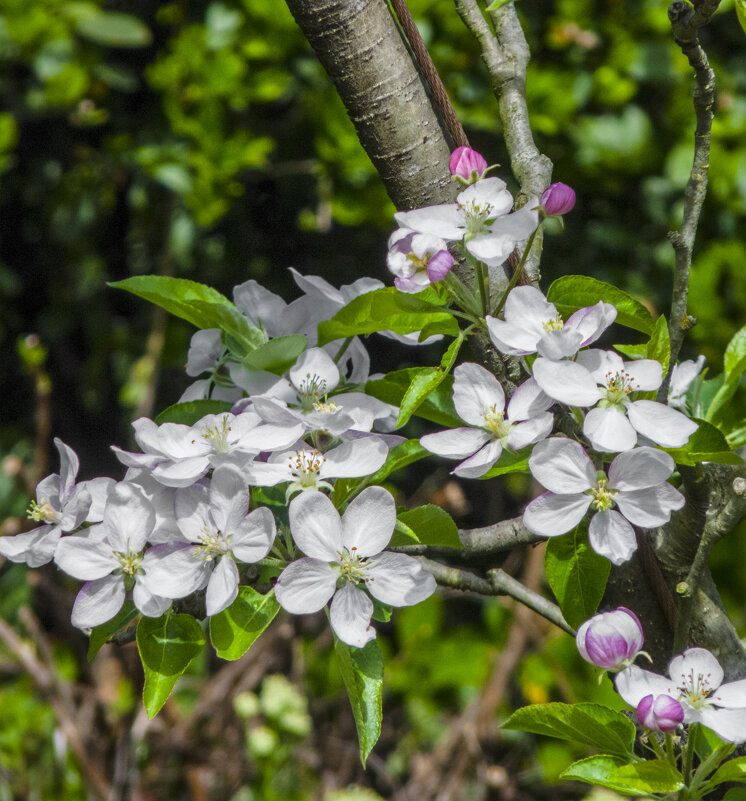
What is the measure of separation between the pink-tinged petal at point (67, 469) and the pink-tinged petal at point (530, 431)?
11.4 inches

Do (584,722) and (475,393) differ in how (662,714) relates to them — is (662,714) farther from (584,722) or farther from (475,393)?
(475,393)

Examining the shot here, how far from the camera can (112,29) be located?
1470 mm

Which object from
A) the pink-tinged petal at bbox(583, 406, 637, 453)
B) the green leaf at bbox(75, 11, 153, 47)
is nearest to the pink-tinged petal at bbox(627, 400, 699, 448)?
the pink-tinged petal at bbox(583, 406, 637, 453)

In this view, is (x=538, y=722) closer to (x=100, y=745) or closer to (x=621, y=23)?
(x=100, y=745)

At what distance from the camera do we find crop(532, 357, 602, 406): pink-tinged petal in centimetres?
46

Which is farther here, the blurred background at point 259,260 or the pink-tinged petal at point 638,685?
the blurred background at point 259,260

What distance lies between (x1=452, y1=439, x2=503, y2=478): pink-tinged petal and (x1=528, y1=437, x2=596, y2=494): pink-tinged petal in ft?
0.15

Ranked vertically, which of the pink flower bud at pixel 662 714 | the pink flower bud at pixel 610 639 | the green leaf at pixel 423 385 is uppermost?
the green leaf at pixel 423 385

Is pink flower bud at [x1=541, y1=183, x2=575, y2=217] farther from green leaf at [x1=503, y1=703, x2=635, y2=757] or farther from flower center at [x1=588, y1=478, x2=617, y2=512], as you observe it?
green leaf at [x1=503, y1=703, x2=635, y2=757]

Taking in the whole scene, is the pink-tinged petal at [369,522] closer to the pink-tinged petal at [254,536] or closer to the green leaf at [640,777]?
the pink-tinged petal at [254,536]

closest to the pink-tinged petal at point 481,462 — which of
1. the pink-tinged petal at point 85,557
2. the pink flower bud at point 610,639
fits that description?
the pink flower bud at point 610,639

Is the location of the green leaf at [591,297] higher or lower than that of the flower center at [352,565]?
higher

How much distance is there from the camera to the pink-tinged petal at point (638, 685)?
0.49m

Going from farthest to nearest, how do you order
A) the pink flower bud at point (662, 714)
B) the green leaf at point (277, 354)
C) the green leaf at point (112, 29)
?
1. the green leaf at point (112, 29)
2. the green leaf at point (277, 354)
3. the pink flower bud at point (662, 714)
